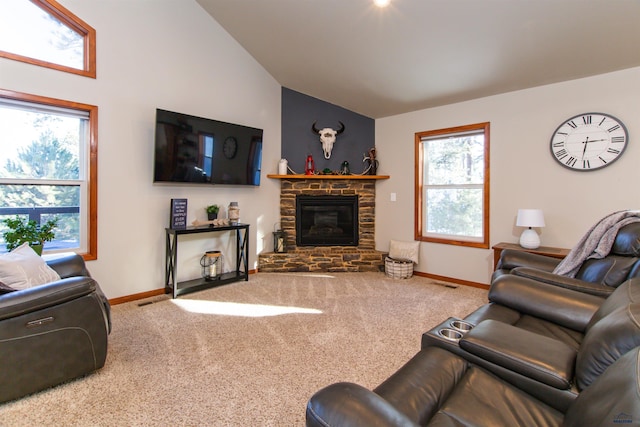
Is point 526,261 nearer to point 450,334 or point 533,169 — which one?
point 533,169

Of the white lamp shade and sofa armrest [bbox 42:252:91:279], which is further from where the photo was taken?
the white lamp shade

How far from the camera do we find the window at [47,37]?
2697 millimetres

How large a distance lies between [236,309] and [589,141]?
13.1ft

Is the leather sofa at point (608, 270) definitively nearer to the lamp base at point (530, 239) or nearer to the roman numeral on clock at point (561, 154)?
the lamp base at point (530, 239)

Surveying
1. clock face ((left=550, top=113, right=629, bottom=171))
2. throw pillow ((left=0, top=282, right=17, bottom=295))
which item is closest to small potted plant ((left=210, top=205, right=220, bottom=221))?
throw pillow ((left=0, top=282, right=17, bottom=295))

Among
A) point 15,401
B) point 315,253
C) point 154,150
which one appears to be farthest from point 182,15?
point 15,401

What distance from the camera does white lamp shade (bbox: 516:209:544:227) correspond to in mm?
3320

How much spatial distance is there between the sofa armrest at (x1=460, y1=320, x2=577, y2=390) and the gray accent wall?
3.84m

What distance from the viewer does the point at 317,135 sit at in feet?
16.3

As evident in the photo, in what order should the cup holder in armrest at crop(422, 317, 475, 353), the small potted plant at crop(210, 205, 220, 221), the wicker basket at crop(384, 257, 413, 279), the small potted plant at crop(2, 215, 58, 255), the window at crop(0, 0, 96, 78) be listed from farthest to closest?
the wicker basket at crop(384, 257, 413, 279)
the small potted plant at crop(210, 205, 220, 221)
the window at crop(0, 0, 96, 78)
the small potted plant at crop(2, 215, 58, 255)
the cup holder in armrest at crop(422, 317, 475, 353)

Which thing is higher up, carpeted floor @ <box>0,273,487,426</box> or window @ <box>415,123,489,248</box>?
window @ <box>415,123,489,248</box>

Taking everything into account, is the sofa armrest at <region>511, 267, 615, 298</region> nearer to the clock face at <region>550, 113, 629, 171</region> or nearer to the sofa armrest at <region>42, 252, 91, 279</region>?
the clock face at <region>550, 113, 629, 171</region>

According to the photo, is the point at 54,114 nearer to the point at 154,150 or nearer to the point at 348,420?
the point at 154,150

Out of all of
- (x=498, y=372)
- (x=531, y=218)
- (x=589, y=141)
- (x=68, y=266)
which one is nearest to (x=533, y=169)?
(x=589, y=141)
